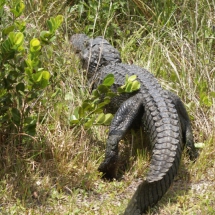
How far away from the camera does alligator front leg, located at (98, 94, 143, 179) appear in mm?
4516

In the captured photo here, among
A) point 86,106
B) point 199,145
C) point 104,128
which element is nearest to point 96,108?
point 86,106

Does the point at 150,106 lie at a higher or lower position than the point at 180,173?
higher

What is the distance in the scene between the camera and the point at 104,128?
5023 mm

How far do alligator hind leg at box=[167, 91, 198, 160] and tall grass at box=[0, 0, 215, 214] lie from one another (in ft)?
0.31

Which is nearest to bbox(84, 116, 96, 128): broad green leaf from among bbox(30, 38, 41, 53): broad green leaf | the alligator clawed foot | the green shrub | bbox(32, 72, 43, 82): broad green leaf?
the alligator clawed foot

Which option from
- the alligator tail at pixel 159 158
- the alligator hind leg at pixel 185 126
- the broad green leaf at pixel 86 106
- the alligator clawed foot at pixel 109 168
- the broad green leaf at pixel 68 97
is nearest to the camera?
the alligator tail at pixel 159 158

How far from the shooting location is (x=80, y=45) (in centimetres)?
609

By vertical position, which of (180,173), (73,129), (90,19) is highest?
(90,19)

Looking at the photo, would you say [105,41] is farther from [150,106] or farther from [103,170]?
[103,170]

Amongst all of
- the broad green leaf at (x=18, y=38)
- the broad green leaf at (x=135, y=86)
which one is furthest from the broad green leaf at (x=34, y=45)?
the broad green leaf at (x=135, y=86)

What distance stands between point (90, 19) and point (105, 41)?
A: 416 mm

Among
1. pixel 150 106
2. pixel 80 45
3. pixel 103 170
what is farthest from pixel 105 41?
pixel 103 170

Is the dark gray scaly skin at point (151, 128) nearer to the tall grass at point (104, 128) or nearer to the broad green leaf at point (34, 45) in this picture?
the tall grass at point (104, 128)

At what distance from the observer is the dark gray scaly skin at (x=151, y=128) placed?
405cm
